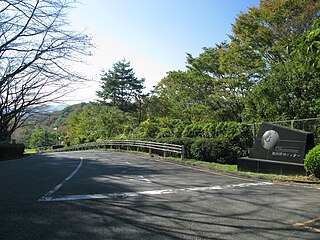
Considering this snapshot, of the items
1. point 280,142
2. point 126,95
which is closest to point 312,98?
point 280,142

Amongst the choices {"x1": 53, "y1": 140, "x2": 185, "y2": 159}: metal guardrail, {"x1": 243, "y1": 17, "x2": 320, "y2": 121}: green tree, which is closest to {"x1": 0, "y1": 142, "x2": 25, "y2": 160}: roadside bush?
{"x1": 53, "y1": 140, "x2": 185, "y2": 159}: metal guardrail

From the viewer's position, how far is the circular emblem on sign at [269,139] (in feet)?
39.7

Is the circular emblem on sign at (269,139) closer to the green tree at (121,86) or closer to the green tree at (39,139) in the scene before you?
the green tree at (121,86)

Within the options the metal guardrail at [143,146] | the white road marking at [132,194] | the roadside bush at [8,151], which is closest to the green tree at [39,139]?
the metal guardrail at [143,146]

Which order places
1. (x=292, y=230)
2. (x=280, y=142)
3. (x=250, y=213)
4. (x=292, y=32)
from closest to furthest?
(x=292, y=230) → (x=250, y=213) → (x=280, y=142) → (x=292, y=32)

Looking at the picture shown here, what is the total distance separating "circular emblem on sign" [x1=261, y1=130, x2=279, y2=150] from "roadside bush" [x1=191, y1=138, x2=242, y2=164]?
333 cm

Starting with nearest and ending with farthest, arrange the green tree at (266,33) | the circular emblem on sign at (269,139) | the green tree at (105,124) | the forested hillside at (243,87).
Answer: the circular emblem on sign at (269,139) → the forested hillside at (243,87) → the green tree at (266,33) → the green tree at (105,124)

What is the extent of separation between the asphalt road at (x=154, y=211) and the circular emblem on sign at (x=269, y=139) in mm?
3693

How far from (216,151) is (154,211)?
10.5 m

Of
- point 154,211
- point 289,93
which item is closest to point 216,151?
point 289,93

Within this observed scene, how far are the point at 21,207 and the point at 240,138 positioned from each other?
44.4ft

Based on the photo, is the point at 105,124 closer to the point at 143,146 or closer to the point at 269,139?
the point at 143,146

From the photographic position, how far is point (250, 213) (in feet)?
18.1

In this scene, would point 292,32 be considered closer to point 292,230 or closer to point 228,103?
point 228,103
